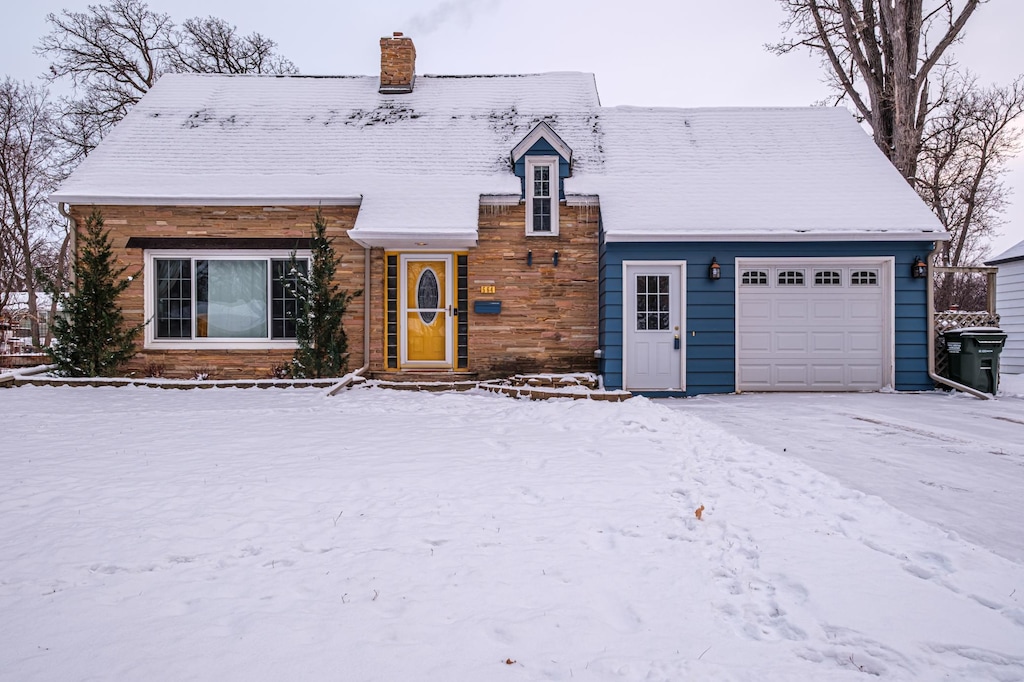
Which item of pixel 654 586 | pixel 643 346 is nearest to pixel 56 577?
pixel 654 586

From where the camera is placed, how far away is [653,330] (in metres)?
10.1

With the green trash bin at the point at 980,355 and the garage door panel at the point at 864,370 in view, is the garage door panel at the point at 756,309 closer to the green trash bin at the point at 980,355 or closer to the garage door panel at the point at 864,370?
the garage door panel at the point at 864,370

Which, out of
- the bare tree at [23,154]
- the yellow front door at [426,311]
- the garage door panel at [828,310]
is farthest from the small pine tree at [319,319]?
the bare tree at [23,154]

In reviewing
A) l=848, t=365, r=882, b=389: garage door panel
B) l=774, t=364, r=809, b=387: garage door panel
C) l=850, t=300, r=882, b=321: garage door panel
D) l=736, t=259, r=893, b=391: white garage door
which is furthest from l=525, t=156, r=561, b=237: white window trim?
l=848, t=365, r=882, b=389: garage door panel

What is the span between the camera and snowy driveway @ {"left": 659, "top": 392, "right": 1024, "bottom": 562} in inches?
149

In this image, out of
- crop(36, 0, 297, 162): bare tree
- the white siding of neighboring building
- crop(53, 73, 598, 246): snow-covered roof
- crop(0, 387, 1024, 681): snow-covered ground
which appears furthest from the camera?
crop(36, 0, 297, 162): bare tree

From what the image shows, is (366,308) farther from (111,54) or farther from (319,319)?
(111,54)

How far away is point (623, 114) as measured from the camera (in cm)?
1280

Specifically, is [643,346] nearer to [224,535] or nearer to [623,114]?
[623,114]

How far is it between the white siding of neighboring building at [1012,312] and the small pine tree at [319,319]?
49.8 ft

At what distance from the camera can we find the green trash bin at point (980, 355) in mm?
9461

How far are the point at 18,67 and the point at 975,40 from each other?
33190 millimetres

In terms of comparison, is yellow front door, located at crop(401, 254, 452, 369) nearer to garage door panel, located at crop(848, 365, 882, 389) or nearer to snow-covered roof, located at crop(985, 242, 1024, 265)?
garage door panel, located at crop(848, 365, 882, 389)

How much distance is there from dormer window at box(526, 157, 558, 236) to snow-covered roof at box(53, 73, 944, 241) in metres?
0.36
